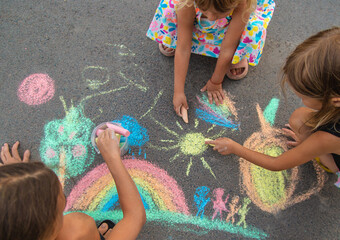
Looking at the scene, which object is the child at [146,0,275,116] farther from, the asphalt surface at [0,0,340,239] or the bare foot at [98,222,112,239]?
the bare foot at [98,222,112,239]

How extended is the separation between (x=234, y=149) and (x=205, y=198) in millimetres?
333

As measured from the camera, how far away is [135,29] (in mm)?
1809

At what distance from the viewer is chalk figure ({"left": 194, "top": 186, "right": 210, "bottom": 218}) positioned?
4.72 feet

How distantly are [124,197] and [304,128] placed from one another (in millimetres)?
1010

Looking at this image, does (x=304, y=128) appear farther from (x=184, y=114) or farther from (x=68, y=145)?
(x=68, y=145)

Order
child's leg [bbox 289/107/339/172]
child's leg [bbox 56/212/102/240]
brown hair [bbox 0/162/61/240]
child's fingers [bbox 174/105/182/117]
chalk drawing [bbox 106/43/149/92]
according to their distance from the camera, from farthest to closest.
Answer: chalk drawing [bbox 106/43/149/92], child's fingers [bbox 174/105/182/117], child's leg [bbox 289/107/339/172], child's leg [bbox 56/212/102/240], brown hair [bbox 0/162/61/240]

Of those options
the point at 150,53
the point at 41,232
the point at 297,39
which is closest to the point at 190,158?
the point at 150,53

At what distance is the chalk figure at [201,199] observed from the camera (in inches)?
56.7

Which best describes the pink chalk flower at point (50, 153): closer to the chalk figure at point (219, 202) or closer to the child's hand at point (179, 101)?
the child's hand at point (179, 101)

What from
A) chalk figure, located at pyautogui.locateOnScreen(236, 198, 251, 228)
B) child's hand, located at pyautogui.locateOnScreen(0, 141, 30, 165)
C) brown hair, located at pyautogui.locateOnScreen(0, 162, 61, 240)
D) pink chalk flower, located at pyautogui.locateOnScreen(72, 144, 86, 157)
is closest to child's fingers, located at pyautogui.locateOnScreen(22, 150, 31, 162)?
child's hand, located at pyautogui.locateOnScreen(0, 141, 30, 165)

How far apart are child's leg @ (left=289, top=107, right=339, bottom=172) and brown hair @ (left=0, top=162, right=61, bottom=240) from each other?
48.9 inches

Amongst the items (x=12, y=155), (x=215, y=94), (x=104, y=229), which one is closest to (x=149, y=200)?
(x=104, y=229)

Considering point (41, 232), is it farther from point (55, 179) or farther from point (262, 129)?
point (262, 129)

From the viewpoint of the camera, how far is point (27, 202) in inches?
28.9
